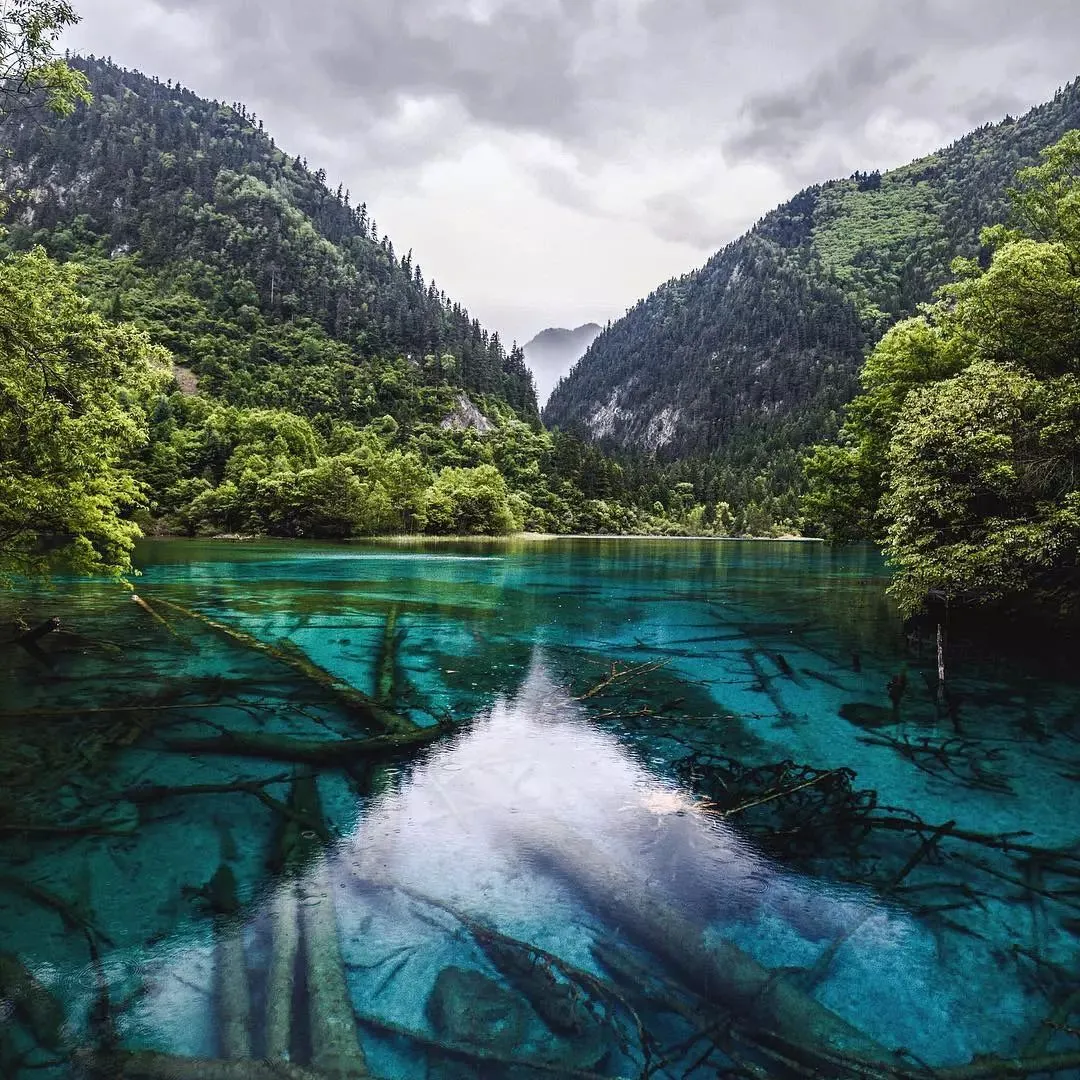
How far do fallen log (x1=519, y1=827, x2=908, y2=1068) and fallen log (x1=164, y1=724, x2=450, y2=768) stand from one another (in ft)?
14.9

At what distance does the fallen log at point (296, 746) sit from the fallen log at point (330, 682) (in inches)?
28.6

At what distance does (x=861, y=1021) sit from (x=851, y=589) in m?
39.6

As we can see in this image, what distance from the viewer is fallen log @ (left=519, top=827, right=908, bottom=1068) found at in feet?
16.7

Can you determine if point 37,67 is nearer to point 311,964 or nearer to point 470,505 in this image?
point 311,964

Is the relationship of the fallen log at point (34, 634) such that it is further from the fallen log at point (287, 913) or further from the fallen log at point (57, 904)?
the fallen log at point (57, 904)

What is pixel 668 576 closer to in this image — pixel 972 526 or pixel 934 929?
pixel 972 526

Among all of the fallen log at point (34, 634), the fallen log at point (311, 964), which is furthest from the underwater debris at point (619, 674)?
the fallen log at point (34, 634)

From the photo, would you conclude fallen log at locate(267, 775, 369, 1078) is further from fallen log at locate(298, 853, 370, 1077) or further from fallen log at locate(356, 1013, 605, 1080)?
fallen log at locate(356, 1013, 605, 1080)

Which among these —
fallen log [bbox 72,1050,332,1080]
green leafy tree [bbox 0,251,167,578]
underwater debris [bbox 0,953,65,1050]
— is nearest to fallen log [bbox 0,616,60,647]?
green leafy tree [bbox 0,251,167,578]

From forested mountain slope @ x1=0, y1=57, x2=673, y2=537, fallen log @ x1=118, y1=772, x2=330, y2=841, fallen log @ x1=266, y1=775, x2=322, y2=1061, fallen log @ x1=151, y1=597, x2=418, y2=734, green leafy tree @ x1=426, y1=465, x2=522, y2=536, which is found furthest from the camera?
green leafy tree @ x1=426, y1=465, x2=522, y2=536

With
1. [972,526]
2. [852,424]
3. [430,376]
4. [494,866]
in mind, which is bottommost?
[494,866]

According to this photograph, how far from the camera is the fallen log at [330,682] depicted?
12781 mm

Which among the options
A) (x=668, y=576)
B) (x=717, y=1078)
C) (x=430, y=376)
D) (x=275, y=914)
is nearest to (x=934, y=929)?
(x=717, y=1078)

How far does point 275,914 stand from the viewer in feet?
21.1
